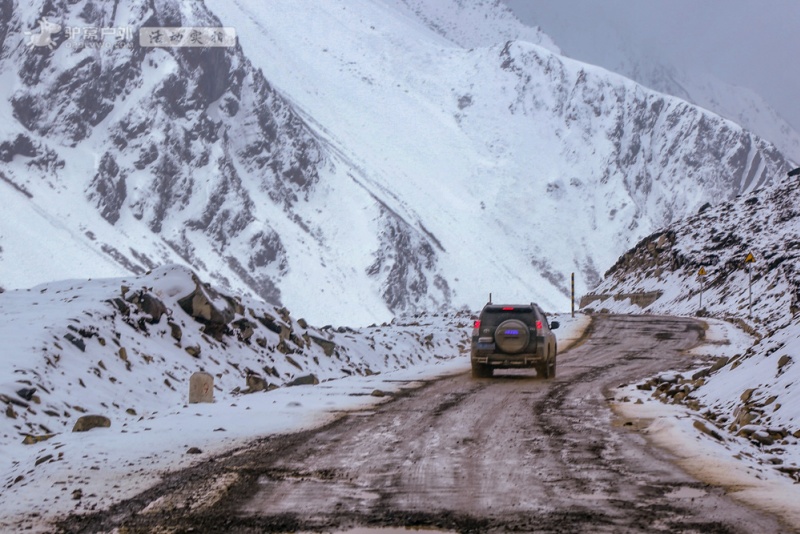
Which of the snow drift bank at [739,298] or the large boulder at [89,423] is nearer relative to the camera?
the large boulder at [89,423]

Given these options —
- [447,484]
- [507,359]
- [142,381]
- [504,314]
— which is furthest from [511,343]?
[447,484]

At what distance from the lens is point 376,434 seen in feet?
36.2

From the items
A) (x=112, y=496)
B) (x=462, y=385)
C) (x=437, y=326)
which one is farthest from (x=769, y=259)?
(x=112, y=496)

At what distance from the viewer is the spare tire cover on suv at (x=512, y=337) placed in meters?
20.1

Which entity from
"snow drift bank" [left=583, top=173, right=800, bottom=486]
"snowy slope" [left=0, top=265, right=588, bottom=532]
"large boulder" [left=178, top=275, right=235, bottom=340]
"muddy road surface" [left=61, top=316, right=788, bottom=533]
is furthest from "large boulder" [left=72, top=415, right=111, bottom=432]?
"large boulder" [left=178, top=275, right=235, bottom=340]

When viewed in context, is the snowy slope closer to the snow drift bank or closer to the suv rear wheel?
the suv rear wheel

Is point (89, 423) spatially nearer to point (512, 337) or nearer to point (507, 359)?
point (507, 359)

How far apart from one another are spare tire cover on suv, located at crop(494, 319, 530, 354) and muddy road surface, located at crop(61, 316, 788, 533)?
643cm

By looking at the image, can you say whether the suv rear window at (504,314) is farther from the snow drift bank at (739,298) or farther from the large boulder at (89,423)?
the large boulder at (89,423)

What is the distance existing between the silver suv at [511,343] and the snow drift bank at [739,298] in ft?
9.34

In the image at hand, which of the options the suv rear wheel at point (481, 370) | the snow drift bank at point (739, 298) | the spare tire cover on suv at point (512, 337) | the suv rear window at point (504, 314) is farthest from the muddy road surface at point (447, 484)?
the suv rear window at point (504, 314)

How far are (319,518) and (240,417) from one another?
6043 millimetres

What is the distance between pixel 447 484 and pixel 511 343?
12.5 m

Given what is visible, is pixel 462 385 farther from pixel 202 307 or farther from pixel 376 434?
pixel 376 434
